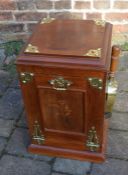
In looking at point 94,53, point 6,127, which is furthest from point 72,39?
point 6,127

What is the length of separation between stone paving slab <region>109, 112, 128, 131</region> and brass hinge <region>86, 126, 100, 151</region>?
0.34 metres

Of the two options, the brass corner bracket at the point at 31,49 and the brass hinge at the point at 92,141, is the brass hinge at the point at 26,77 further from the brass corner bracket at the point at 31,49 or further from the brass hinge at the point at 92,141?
the brass hinge at the point at 92,141

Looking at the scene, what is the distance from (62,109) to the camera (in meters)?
1.96

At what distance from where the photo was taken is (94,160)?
2.17 metres

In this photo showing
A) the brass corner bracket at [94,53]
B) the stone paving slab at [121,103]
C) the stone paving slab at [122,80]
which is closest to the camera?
the brass corner bracket at [94,53]

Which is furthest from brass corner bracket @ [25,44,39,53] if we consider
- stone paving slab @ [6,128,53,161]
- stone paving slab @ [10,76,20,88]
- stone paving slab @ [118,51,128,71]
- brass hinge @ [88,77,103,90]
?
stone paving slab @ [118,51,128,71]

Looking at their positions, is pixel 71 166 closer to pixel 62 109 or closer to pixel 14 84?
pixel 62 109

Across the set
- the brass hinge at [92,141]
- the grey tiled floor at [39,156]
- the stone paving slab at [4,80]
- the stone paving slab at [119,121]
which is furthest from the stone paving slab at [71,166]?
the stone paving slab at [4,80]

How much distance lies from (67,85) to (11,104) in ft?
3.15

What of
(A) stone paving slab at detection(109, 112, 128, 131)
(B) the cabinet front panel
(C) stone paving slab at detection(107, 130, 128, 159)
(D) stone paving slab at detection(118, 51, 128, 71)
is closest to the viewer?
(B) the cabinet front panel

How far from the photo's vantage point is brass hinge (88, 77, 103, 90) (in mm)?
1760

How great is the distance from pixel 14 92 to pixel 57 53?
3.51ft

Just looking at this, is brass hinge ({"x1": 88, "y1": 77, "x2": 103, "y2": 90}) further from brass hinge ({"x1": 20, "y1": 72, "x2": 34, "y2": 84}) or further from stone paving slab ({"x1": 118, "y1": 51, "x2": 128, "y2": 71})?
stone paving slab ({"x1": 118, "y1": 51, "x2": 128, "y2": 71})

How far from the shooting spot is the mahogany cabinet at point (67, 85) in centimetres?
176
